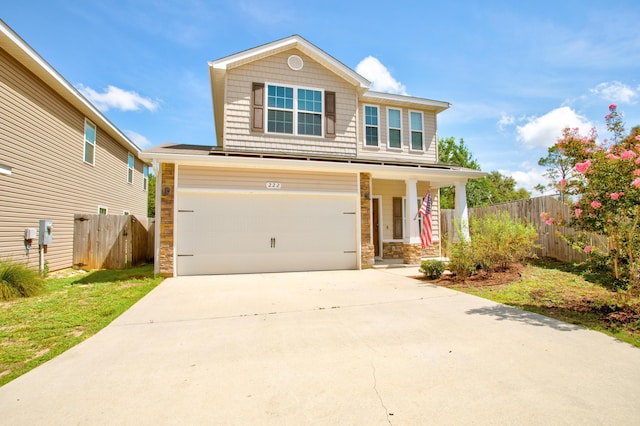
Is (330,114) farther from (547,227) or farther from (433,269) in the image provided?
(547,227)

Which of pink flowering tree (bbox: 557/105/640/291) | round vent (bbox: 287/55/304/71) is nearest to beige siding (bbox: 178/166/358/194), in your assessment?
round vent (bbox: 287/55/304/71)

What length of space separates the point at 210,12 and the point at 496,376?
9.56 meters

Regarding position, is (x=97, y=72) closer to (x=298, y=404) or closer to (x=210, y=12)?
(x=210, y=12)

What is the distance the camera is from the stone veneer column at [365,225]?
9.77m

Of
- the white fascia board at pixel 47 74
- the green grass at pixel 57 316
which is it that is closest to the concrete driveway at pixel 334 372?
the green grass at pixel 57 316

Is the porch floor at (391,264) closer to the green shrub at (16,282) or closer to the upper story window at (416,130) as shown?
the upper story window at (416,130)

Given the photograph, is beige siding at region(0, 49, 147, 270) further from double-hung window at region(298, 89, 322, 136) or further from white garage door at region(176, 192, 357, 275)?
double-hung window at region(298, 89, 322, 136)

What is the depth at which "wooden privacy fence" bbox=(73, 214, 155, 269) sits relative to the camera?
10.2 m

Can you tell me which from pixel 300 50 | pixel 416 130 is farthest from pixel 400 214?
pixel 300 50

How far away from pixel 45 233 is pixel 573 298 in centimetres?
1229

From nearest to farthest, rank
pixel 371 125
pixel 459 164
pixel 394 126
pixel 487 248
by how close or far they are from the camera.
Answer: pixel 487 248 < pixel 371 125 < pixel 394 126 < pixel 459 164

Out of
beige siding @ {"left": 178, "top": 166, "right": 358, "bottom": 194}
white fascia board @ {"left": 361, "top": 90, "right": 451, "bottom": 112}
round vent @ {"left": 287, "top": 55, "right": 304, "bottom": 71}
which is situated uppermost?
round vent @ {"left": 287, "top": 55, "right": 304, "bottom": 71}

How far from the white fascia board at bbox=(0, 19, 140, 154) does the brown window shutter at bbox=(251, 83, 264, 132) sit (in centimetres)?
546

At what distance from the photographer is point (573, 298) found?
222 inches
